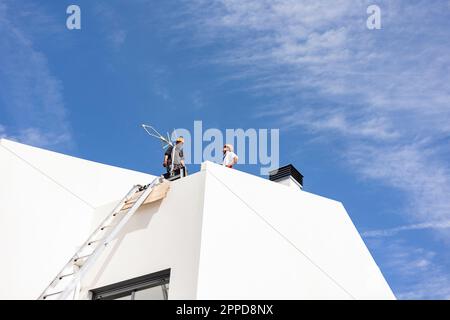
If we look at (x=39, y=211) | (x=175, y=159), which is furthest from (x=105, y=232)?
(x=175, y=159)

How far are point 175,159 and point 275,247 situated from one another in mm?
3269

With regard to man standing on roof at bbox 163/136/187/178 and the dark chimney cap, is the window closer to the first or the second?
man standing on roof at bbox 163/136/187/178

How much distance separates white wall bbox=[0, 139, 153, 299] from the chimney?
558 cm

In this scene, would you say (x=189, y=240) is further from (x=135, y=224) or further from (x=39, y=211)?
(x=39, y=211)

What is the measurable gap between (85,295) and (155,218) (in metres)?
1.86

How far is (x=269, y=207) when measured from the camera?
10.0 meters

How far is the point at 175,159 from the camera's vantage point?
458 inches

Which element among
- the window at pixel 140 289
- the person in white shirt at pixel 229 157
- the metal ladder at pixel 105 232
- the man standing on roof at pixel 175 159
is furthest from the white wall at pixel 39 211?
the person in white shirt at pixel 229 157

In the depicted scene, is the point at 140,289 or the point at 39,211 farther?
the point at 39,211

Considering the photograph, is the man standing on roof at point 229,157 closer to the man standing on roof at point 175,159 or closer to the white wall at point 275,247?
the man standing on roof at point 175,159

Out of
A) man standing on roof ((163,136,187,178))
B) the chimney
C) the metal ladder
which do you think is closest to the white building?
the metal ladder
